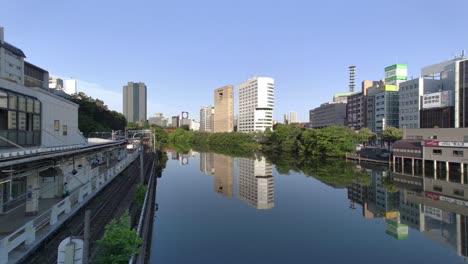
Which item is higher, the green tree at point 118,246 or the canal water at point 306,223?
the green tree at point 118,246

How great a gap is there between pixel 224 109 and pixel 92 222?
13797 centimetres

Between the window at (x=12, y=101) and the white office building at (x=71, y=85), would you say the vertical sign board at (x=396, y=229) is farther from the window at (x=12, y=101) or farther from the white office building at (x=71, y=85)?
the white office building at (x=71, y=85)

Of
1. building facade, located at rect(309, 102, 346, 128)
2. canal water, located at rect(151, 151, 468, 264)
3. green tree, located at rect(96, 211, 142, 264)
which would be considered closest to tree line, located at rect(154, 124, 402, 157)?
canal water, located at rect(151, 151, 468, 264)

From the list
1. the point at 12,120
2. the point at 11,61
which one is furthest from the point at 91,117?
the point at 12,120

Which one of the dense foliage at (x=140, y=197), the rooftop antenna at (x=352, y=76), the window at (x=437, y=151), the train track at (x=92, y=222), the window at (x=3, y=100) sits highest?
the rooftop antenna at (x=352, y=76)

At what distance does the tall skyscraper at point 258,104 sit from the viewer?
405ft

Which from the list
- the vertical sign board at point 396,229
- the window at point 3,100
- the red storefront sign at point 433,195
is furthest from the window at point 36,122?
the red storefront sign at point 433,195

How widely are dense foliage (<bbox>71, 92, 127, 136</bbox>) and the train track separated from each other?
26508mm

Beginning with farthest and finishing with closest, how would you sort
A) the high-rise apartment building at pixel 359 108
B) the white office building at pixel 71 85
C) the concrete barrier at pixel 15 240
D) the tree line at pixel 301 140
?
the white office building at pixel 71 85, the high-rise apartment building at pixel 359 108, the tree line at pixel 301 140, the concrete barrier at pixel 15 240

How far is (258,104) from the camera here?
125 m

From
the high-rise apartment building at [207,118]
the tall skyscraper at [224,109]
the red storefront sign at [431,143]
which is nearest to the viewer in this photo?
the red storefront sign at [431,143]

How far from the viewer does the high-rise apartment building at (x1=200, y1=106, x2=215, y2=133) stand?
170500 millimetres

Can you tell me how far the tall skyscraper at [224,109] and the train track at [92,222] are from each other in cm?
12419

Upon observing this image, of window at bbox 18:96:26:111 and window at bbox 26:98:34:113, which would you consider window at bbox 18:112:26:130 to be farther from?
window at bbox 26:98:34:113
